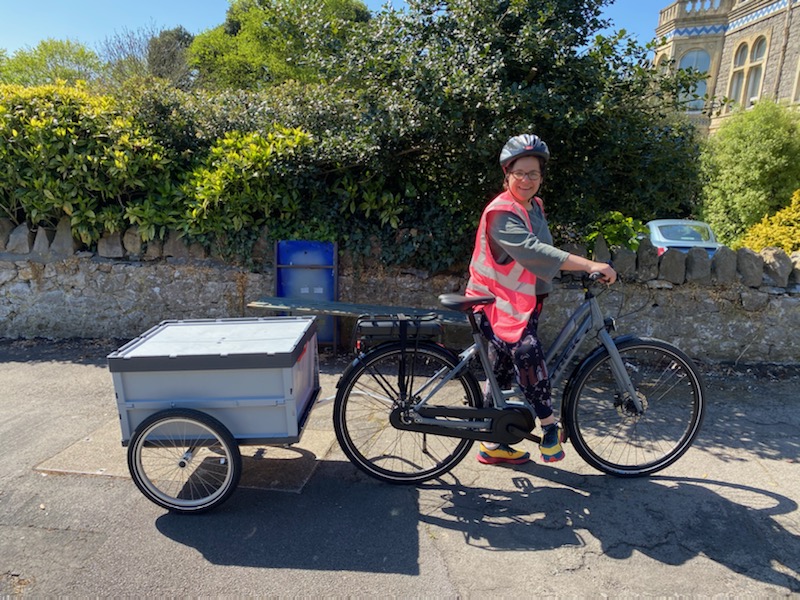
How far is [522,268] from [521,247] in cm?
18

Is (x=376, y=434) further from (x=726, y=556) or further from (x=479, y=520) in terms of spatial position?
(x=726, y=556)

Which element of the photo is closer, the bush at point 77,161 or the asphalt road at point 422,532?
the asphalt road at point 422,532

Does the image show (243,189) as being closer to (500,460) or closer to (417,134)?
(417,134)

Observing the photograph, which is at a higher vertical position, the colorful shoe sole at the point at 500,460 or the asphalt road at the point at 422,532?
the colorful shoe sole at the point at 500,460

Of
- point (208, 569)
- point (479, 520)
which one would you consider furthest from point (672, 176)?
point (208, 569)

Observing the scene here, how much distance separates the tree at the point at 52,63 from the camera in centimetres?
2131

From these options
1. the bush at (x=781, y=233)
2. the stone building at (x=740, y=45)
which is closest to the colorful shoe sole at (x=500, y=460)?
the bush at (x=781, y=233)

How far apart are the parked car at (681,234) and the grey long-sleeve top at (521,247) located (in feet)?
33.6

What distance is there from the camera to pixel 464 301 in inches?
116

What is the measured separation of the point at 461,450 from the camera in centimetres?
321

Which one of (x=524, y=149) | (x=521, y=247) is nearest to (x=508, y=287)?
(x=521, y=247)

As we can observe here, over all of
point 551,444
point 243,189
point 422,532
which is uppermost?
point 243,189

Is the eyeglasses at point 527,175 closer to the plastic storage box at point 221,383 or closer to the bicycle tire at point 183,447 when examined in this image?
the plastic storage box at point 221,383

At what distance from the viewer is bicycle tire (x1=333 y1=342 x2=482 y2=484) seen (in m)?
3.09
